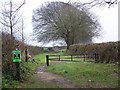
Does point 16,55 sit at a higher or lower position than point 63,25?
lower

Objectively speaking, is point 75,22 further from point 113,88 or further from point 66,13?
point 113,88

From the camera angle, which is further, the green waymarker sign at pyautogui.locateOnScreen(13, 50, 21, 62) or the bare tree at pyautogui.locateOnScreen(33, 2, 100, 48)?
the bare tree at pyautogui.locateOnScreen(33, 2, 100, 48)

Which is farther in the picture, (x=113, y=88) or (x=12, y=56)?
(x=12, y=56)

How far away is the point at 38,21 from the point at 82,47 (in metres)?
17.3

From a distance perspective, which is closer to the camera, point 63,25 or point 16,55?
point 16,55

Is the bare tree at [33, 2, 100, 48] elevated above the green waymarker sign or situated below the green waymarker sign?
above

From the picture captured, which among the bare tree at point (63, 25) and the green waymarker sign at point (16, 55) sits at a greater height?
the bare tree at point (63, 25)

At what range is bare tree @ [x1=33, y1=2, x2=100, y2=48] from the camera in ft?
142

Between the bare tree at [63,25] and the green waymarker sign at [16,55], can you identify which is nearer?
the green waymarker sign at [16,55]

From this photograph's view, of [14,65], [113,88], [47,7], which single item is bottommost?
[113,88]

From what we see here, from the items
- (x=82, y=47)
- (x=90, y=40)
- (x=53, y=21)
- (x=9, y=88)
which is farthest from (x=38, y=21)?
(x=9, y=88)

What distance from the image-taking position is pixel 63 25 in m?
44.2

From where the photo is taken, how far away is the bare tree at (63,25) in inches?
1703

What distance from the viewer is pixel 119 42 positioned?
758 inches
